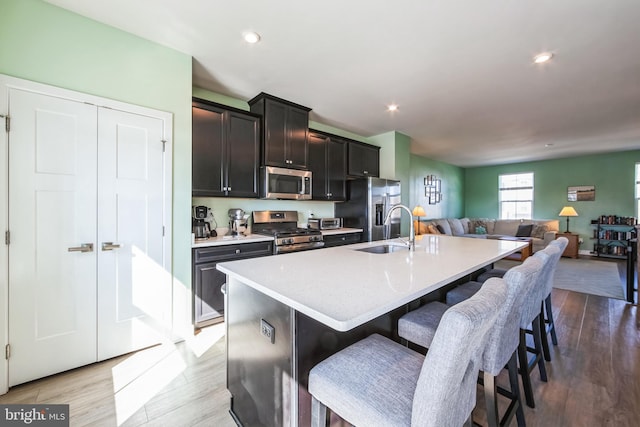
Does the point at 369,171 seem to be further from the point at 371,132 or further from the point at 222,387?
the point at 222,387

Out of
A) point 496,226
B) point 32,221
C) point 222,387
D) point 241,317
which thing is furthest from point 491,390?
point 496,226

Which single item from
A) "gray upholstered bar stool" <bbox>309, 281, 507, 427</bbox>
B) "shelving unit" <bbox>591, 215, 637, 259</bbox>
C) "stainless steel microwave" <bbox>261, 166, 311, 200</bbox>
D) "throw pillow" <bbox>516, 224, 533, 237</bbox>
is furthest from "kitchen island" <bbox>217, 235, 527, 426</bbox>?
"shelving unit" <bbox>591, 215, 637, 259</bbox>

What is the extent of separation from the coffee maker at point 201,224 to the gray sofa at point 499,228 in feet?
16.0

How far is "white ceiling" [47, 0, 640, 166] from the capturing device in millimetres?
1910

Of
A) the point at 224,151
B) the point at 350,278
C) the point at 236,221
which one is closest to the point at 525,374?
the point at 350,278

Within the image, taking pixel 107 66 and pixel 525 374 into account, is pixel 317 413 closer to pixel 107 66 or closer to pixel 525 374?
pixel 525 374

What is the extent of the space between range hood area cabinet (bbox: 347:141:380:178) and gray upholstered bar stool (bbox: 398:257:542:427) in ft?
11.3

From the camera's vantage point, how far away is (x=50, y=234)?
190 centimetres

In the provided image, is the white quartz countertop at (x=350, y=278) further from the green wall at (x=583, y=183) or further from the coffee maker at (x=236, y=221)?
the green wall at (x=583, y=183)

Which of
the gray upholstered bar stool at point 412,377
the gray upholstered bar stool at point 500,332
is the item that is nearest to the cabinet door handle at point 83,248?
the gray upholstered bar stool at point 412,377

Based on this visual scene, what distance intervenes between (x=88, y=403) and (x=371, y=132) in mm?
4946

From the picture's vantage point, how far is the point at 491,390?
124 cm

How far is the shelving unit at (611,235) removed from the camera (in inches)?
256

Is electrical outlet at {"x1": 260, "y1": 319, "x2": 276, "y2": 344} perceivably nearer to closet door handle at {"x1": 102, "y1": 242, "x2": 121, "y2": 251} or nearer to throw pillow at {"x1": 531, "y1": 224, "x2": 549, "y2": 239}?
closet door handle at {"x1": 102, "y1": 242, "x2": 121, "y2": 251}
